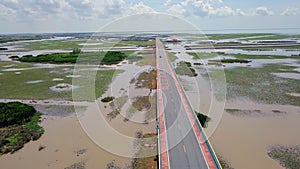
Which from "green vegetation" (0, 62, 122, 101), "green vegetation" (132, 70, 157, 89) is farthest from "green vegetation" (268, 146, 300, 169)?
"green vegetation" (0, 62, 122, 101)

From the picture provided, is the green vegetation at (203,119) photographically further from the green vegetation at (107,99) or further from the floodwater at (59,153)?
the green vegetation at (107,99)

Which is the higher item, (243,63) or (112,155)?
(243,63)

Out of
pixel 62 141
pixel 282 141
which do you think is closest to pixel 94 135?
pixel 62 141

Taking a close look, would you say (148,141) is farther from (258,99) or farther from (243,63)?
(243,63)

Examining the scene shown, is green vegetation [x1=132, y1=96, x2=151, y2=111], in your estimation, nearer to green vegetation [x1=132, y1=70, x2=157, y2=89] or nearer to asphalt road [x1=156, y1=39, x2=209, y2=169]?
asphalt road [x1=156, y1=39, x2=209, y2=169]

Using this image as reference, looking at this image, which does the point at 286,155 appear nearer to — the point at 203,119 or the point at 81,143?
the point at 203,119

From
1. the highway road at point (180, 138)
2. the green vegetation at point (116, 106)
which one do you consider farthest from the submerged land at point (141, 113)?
the highway road at point (180, 138)
